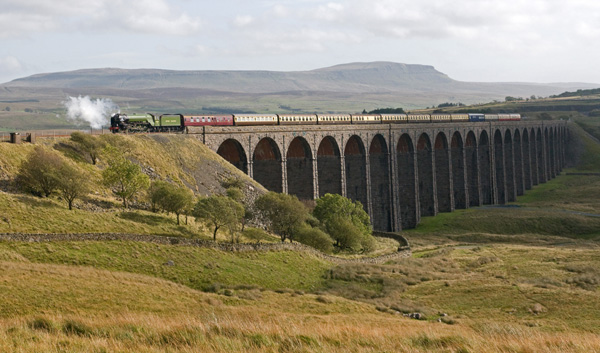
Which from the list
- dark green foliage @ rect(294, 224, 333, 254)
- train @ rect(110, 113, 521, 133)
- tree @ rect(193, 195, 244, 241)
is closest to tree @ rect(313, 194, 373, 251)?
dark green foliage @ rect(294, 224, 333, 254)

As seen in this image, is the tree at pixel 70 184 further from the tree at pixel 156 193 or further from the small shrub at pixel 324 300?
the small shrub at pixel 324 300

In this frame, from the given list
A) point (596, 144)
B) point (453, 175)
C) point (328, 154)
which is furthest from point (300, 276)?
point (596, 144)

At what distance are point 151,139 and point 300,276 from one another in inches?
948

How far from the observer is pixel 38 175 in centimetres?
4638

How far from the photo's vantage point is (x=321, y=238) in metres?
56.3

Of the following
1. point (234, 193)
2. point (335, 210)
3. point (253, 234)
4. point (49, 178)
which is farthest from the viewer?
point (335, 210)

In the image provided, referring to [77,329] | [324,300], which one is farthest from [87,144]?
[77,329]

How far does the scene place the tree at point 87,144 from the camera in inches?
2146

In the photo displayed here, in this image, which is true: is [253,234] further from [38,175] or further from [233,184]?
[38,175]

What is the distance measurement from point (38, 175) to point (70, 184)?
2.87 meters

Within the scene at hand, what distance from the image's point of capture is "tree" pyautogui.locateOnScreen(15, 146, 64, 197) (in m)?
46.2

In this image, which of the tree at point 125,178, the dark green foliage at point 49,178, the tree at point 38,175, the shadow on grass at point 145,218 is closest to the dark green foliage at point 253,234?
the shadow on grass at point 145,218

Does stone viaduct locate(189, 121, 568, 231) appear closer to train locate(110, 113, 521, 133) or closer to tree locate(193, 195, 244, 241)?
train locate(110, 113, 521, 133)

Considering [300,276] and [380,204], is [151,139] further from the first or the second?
[380,204]
